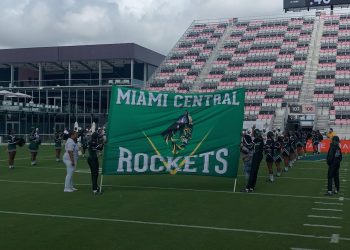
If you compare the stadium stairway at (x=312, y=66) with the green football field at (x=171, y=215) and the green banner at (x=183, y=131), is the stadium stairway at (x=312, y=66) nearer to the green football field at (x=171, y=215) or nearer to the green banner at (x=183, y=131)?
the green football field at (x=171, y=215)

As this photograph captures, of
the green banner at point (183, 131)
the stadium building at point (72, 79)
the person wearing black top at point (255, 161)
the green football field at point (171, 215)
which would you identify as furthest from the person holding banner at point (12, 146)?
the stadium building at point (72, 79)

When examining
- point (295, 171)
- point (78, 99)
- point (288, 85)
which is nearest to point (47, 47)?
point (78, 99)

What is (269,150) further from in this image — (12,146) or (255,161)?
(12,146)

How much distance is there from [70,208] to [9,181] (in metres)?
5.10

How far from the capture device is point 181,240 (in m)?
6.94

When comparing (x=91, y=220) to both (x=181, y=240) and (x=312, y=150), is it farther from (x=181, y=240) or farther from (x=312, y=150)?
(x=312, y=150)

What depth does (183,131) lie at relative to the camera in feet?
39.0

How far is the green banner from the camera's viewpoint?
11781 millimetres

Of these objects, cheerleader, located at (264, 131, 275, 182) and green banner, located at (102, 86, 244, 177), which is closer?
green banner, located at (102, 86, 244, 177)

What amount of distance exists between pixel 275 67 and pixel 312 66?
380 cm

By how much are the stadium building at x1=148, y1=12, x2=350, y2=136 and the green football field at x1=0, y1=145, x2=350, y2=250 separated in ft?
83.9

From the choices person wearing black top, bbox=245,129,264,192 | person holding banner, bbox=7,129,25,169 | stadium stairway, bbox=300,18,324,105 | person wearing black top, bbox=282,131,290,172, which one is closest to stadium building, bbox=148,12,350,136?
stadium stairway, bbox=300,18,324,105

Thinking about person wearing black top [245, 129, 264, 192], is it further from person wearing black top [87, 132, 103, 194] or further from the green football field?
person wearing black top [87, 132, 103, 194]

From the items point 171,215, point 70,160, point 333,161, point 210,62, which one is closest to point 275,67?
point 210,62
